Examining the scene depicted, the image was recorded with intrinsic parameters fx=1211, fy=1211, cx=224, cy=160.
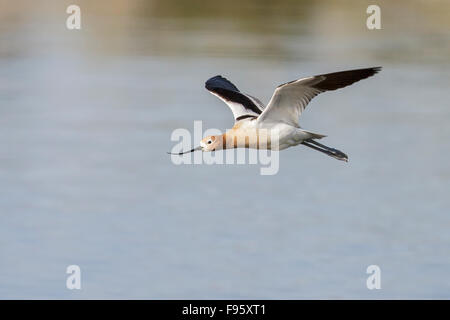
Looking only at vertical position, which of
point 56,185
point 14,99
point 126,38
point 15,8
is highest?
point 15,8

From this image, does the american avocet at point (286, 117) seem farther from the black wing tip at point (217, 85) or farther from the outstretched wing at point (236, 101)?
the black wing tip at point (217, 85)

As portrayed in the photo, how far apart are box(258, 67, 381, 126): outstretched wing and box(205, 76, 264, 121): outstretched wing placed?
0.51 meters

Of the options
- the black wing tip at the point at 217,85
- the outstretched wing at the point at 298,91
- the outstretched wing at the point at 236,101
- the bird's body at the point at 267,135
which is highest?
the black wing tip at the point at 217,85

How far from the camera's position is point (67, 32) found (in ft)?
73.9

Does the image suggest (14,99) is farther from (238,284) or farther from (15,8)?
(15,8)

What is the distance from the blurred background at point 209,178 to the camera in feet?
33.3

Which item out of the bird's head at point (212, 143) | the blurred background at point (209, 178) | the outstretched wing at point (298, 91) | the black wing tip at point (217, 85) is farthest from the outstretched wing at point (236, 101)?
the blurred background at point (209, 178)

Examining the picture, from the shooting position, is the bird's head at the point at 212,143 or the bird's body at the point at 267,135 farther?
the bird's head at the point at 212,143

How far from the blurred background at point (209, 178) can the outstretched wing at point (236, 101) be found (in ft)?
4.61

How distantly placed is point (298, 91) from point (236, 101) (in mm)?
1031

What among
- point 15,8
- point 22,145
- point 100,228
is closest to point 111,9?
point 15,8

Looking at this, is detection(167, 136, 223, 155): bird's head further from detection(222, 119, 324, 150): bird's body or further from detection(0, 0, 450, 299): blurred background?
detection(0, 0, 450, 299): blurred background

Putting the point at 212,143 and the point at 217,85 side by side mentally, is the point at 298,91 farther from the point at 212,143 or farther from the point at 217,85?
the point at 217,85

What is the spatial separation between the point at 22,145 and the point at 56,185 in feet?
5.16
